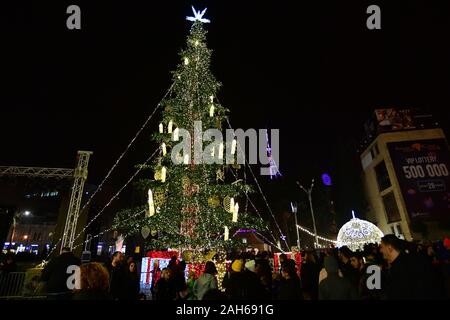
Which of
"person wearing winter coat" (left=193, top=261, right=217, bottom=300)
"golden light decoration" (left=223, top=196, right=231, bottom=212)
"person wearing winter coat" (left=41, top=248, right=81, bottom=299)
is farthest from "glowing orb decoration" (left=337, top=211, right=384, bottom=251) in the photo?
"person wearing winter coat" (left=41, top=248, right=81, bottom=299)

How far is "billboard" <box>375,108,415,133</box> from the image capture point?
163 ft

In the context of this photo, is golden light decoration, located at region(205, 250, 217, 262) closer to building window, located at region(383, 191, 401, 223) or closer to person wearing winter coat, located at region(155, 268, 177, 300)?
person wearing winter coat, located at region(155, 268, 177, 300)

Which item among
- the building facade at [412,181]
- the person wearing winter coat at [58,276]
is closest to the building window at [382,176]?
the building facade at [412,181]

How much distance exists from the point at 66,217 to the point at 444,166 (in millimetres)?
A: 52017

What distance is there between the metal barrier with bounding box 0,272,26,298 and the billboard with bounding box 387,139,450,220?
4851 centimetres

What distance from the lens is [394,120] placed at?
50625mm

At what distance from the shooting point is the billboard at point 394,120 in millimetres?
49781

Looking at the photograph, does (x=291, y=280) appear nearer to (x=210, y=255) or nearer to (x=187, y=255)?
(x=210, y=255)

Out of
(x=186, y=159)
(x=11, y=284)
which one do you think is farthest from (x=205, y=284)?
(x=11, y=284)

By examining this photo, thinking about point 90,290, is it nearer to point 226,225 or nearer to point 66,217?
point 226,225

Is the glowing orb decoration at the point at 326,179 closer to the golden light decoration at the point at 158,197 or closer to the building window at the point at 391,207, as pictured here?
the building window at the point at 391,207

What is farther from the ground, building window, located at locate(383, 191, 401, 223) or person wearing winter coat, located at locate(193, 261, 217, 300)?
building window, located at locate(383, 191, 401, 223)

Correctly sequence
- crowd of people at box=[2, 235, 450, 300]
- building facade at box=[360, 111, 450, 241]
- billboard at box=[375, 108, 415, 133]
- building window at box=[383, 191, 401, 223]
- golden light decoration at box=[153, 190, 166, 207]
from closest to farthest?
crowd of people at box=[2, 235, 450, 300] < golden light decoration at box=[153, 190, 166, 207] < building facade at box=[360, 111, 450, 241] < building window at box=[383, 191, 401, 223] < billboard at box=[375, 108, 415, 133]

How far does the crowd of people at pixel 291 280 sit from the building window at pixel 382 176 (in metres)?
46.4
